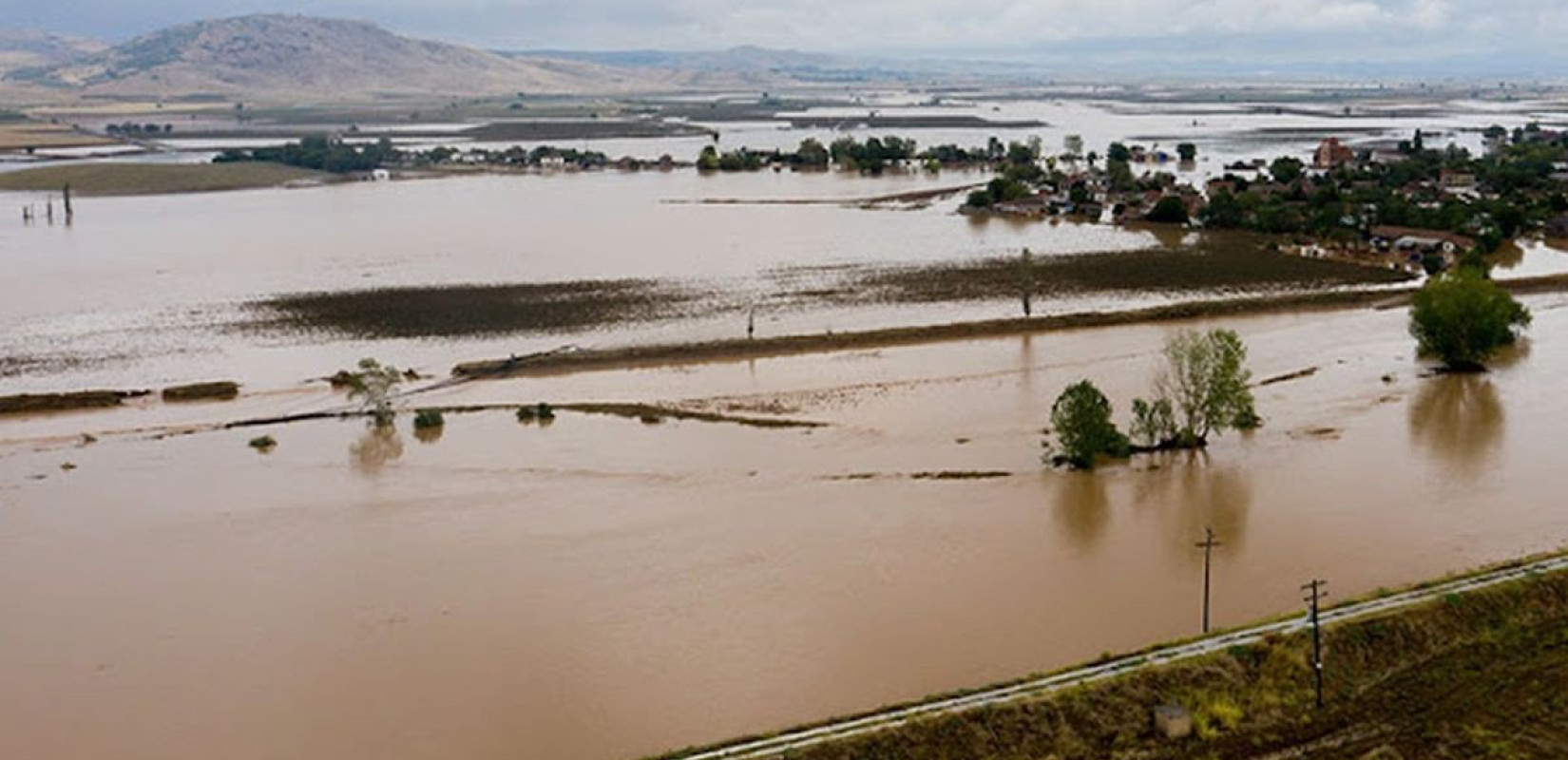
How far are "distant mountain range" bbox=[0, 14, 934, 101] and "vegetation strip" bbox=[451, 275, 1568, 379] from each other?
78.3m


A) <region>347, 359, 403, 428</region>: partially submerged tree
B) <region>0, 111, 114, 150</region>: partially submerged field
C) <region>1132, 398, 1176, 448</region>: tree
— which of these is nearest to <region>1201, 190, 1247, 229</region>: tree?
<region>1132, 398, 1176, 448</region>: tree

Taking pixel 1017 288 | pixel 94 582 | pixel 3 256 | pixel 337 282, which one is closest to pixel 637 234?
pixel 337 282

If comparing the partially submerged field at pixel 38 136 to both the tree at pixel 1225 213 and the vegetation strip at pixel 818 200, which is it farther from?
the tree at pixel 1225 213

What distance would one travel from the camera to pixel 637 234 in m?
27.8

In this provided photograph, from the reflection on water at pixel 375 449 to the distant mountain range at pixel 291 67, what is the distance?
8061cm

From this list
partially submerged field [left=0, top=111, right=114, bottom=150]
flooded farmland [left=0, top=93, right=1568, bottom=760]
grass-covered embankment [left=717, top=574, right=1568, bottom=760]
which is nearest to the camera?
grass-covered embankment [left=717, top=574, right=1568, bottom=760]

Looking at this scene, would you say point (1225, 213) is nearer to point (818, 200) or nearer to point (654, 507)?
point (818, 200)

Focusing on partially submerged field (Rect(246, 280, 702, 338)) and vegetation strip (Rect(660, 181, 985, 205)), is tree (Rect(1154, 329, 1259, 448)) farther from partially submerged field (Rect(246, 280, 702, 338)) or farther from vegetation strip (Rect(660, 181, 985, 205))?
vegetation strip (Rect(660, 181, 985, 205))

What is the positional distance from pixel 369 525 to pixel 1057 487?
5.52 m

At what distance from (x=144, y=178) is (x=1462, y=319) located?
114 ft

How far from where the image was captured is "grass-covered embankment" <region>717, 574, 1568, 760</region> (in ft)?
22.1

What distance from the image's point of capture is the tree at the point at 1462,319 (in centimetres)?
1460

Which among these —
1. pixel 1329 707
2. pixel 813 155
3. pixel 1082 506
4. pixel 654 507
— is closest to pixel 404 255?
pixel 654 507

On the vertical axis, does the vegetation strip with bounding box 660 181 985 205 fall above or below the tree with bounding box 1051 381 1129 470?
above
